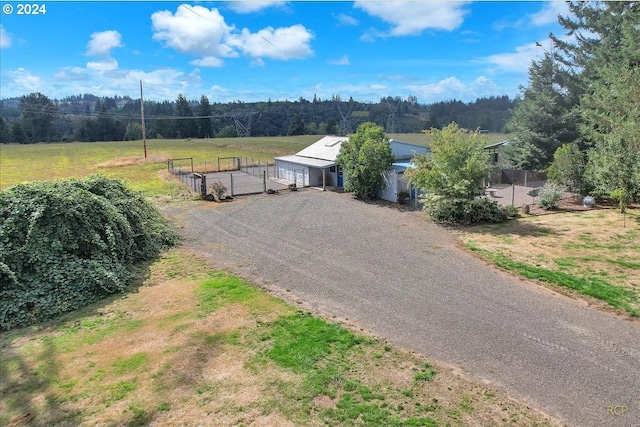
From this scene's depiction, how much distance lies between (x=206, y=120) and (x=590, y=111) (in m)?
88.0

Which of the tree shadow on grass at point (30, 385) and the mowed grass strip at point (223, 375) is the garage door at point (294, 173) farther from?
the tree shadow on grass at point (30, 385)

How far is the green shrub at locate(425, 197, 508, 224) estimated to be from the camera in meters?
17.3

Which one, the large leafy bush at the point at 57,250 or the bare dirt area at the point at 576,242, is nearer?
the large leafy bush at the point at 57,250

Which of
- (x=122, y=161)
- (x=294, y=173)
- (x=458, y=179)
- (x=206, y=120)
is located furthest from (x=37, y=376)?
(x=206, y=120)

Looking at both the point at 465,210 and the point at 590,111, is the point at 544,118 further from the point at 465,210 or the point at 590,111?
the point at 465,210

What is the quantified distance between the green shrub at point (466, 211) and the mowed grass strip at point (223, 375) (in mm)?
10700

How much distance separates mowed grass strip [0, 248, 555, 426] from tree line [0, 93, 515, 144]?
66.4 m

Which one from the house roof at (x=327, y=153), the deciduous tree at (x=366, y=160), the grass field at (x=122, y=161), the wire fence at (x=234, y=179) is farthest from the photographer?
the grass field at (x=122, y=161)

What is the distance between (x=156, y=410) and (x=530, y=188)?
27222mm

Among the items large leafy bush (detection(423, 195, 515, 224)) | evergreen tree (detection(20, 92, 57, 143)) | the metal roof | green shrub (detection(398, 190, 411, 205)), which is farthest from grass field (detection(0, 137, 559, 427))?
A: evergreen tree (detection(20, 92, 57, 143))

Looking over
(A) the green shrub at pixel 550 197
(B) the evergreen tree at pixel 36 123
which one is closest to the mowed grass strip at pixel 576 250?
(A) the green shrub at pixel 550 197

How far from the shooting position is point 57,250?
10570 millimetres

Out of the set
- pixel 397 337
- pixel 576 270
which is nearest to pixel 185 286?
pixel 397 337

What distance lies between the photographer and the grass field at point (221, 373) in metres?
5.69
